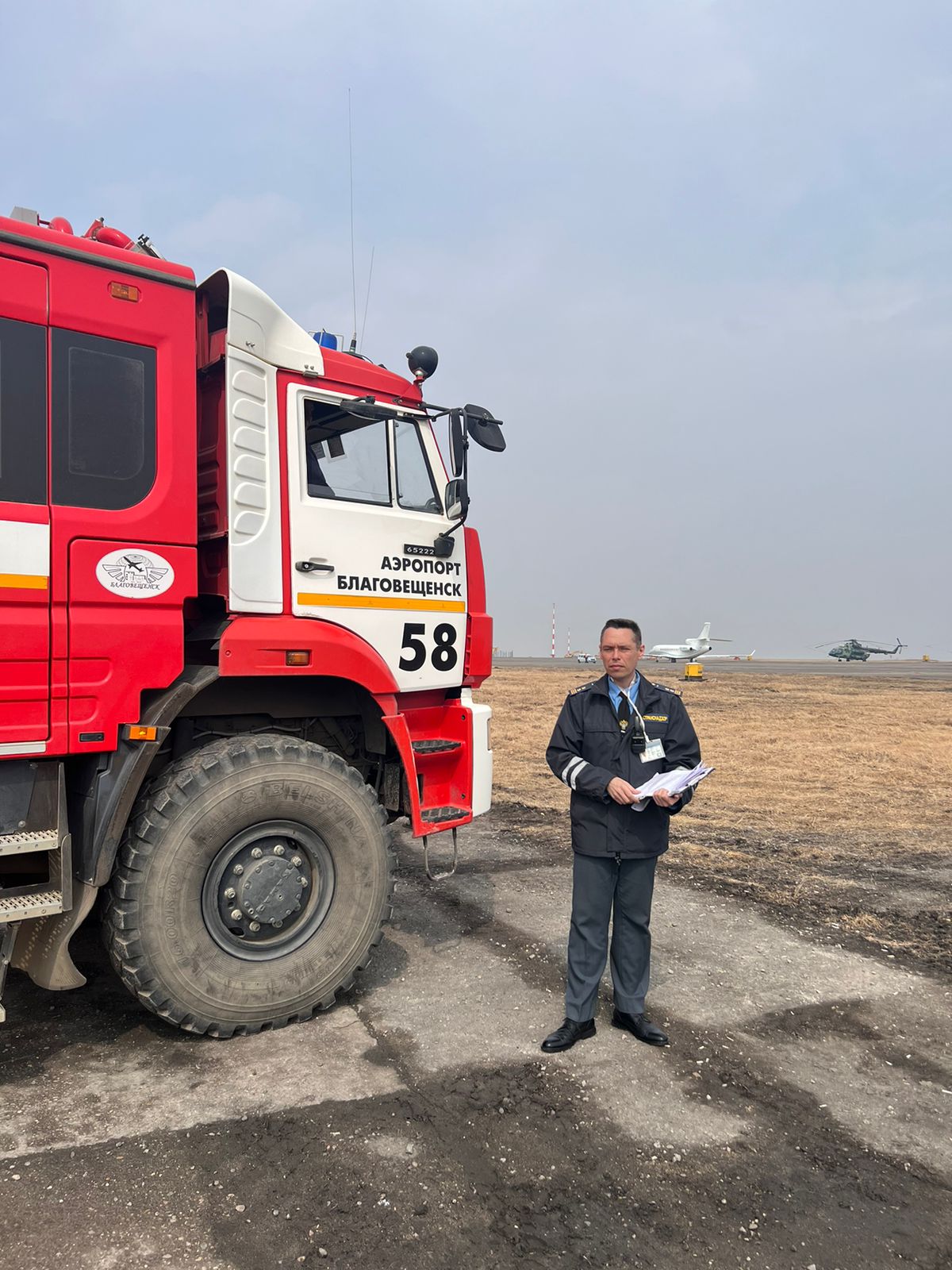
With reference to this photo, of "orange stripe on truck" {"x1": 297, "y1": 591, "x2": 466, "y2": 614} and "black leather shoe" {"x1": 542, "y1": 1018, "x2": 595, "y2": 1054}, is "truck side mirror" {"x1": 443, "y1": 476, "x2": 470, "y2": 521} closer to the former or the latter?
"orange stripe on truck" {"x1": 297, "y1": 591, "x2": 466, "y2": 614}

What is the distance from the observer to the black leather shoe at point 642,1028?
404cm

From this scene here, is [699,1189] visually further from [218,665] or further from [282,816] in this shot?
[218,665]

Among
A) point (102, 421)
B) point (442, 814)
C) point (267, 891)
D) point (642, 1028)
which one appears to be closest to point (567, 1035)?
point (642, 1028)

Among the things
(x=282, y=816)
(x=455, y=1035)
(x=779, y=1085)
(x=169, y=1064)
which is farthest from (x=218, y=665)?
(x=779, y=1085)

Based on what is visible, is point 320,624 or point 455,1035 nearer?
point 455,1035

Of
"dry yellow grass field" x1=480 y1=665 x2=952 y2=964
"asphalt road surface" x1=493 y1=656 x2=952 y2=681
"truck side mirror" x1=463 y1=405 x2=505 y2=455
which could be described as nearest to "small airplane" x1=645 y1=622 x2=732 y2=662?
"asphalt road surface" x1=493 y1=656 x2=952 y2=681

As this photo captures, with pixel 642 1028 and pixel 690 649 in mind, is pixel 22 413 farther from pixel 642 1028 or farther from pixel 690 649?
pixel 690 649

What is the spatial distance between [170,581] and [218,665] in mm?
451

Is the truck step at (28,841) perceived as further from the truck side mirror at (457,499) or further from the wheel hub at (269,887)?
the truck side mirror at (457,499)

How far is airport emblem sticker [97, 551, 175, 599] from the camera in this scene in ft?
12.1

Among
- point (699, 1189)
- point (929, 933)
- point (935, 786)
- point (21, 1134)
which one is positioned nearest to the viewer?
point (699, 1189)

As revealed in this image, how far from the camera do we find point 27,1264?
2514 mm

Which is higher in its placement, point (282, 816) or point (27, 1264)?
point (282, 816)

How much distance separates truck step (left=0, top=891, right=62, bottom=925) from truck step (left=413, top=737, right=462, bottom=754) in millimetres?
1937
